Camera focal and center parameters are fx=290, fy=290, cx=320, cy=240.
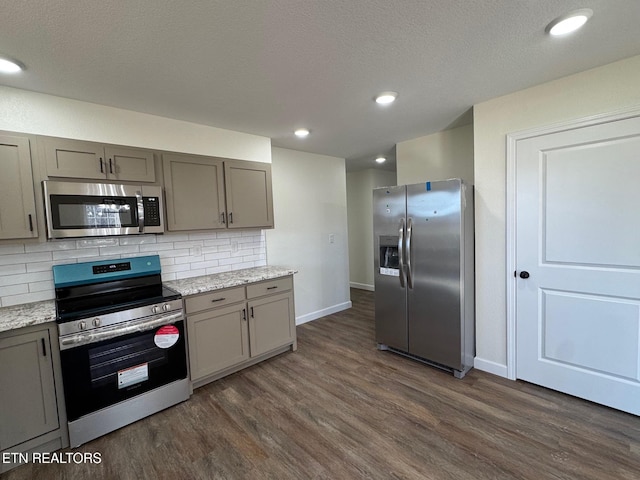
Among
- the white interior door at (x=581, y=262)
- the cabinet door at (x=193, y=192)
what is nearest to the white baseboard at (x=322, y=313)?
the cabinet door at (x=193, y=192)

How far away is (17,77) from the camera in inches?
74.7

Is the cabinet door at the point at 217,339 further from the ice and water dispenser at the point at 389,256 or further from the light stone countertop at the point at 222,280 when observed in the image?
the ice and water dispenser at the point at 389,256

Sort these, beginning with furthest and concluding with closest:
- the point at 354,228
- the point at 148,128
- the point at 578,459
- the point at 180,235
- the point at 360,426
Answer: the point at 354,228 < the point at 180,235 < the point at 148,128 < the point at 360,426 < the point at 578,459

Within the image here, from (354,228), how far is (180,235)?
3.78m

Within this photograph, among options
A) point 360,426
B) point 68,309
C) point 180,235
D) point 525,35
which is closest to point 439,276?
point 360,426

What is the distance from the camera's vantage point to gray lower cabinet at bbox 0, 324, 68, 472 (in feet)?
5.76

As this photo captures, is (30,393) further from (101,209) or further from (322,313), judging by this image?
(322,313)

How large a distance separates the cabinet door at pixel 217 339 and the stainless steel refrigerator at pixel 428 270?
59.2 inches

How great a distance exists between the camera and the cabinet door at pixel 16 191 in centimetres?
193

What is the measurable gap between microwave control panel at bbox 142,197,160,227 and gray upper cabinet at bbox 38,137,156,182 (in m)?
0.18

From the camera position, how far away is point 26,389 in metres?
1.81

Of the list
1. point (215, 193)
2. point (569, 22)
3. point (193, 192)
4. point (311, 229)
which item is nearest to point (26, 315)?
point (193, 192)

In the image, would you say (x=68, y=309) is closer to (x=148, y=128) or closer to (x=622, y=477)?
(x=148, y=128)

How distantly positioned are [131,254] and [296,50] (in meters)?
2.20
